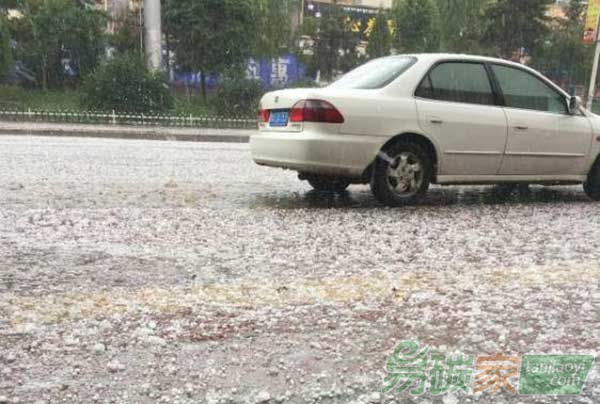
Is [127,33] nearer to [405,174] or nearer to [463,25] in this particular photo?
[463,25]

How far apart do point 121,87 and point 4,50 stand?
26.7 feet

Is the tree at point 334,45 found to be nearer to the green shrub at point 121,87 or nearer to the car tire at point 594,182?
the green shrub at point 121,87

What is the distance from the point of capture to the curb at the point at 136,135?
15.4m

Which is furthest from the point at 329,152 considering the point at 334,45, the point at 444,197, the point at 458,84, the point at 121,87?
the point at 334,45

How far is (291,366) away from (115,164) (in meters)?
6.75

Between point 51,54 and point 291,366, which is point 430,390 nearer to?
point 291,366

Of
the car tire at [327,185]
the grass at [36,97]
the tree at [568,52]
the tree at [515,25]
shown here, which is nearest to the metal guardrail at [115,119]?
the grass at [36,97]

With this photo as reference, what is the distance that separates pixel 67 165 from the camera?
317 inches

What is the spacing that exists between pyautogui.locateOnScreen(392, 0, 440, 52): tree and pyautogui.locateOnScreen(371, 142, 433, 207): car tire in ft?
96.2

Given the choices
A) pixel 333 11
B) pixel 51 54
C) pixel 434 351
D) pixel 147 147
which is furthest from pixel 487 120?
pixel 333 11

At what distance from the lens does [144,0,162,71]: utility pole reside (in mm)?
22734

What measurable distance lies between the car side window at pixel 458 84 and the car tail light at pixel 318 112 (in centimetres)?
91

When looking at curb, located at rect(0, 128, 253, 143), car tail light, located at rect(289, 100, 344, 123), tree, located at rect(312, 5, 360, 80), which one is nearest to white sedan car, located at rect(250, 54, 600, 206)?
car tail light, located at rect(289, 100, 344, 123)

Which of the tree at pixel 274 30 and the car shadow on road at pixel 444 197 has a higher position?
the tree at pixel 274 30
